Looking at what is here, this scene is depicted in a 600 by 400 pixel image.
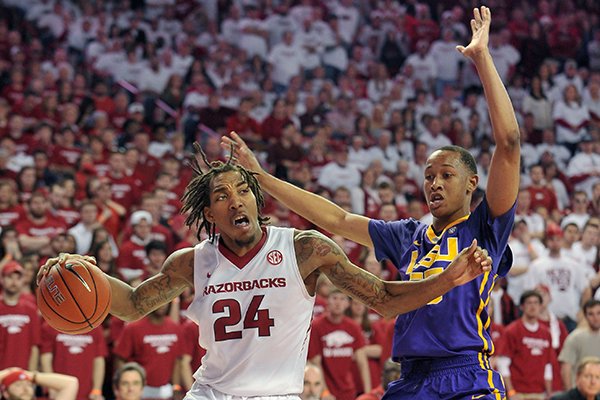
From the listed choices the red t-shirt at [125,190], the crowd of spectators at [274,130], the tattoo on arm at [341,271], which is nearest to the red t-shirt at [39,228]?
the crowd of spectators at [274,130]

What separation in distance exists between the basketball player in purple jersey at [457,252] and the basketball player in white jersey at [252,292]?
20cm

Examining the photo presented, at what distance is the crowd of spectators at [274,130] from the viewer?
9.93 m

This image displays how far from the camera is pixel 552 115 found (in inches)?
678

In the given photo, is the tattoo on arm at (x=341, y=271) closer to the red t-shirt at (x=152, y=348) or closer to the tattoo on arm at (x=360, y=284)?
the tattoo on arm at (x=360, y=284)

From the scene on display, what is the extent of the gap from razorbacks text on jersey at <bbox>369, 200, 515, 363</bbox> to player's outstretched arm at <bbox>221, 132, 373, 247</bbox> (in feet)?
1.10

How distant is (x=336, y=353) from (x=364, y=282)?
501 cm

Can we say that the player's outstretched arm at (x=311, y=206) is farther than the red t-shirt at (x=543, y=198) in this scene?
No

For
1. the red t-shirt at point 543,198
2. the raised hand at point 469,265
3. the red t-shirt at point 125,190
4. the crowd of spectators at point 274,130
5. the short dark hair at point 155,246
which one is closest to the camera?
the raised hand at point 469,265

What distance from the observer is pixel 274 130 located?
15336mm

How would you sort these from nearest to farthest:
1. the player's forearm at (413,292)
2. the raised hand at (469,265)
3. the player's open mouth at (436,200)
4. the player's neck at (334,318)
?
the raised hand at (469,265) < the player's forearm at (413,292) < the player's open mouth at (436,200) < the player's neck at (334,318)

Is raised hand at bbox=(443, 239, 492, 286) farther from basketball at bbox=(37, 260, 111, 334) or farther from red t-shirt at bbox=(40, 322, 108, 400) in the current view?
red t-shirt at bbox=(40, 322, 108, 400)

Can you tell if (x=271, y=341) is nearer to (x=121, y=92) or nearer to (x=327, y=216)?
(x=327, y=216)

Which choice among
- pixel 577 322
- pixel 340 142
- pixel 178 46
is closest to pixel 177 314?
pixel 577 322

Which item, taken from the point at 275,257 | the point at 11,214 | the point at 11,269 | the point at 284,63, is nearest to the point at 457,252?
the point at 275,257
